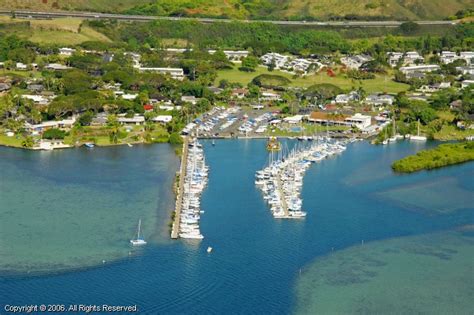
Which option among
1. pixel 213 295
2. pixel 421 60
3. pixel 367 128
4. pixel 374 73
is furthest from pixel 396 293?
pixel 421 60

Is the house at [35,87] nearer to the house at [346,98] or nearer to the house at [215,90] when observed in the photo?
the house at [215,90]

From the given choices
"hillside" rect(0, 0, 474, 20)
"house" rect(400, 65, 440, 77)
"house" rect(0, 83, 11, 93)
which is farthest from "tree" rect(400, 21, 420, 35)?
"house" rect(0, 83, 11, 93)

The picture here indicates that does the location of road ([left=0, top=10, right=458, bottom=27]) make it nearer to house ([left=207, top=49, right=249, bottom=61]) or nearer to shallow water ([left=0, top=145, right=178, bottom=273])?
house ([left=207, top=49, right=249, bottom=61])

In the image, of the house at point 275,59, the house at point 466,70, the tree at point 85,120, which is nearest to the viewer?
the tree at point 85,120

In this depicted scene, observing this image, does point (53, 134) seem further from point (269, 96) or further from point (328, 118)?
point (269, 96)

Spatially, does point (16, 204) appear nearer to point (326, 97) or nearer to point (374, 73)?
point (326, 97)

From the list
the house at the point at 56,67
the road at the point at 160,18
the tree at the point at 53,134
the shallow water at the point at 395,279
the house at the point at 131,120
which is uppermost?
the road at the point at 160,18

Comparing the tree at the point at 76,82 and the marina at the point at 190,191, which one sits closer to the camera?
the marina at the point at 190,191

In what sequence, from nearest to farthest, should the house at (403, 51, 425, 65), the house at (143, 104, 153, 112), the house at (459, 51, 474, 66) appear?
the house at (143, 104, 153, 112)
the house at (459, 51, 474, 66)
the house at (403, 51, 425, 65)

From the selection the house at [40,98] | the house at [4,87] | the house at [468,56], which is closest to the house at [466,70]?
the house at [468,56]
